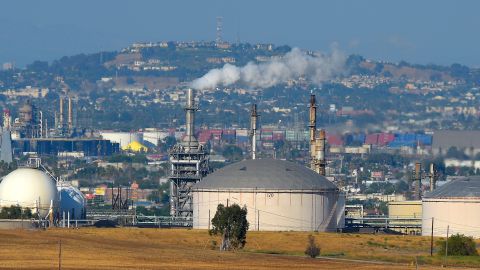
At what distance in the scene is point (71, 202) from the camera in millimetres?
154625

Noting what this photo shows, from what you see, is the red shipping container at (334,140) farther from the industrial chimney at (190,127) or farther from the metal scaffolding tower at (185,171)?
the industrial chimney at (190,127)

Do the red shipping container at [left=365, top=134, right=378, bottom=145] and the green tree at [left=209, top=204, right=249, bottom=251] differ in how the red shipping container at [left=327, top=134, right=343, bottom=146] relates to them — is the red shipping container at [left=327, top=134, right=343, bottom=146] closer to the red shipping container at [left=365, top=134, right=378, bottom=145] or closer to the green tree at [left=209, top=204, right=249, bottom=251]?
the red shipping container at [left=365, top=134, right=378, bottom=145]

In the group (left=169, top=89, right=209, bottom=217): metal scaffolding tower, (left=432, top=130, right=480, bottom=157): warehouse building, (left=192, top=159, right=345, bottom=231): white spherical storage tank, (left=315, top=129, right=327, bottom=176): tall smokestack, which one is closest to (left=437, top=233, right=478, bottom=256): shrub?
(left=432, top=130, right=480, bottom=157): warehouse building

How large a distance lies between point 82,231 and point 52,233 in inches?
389

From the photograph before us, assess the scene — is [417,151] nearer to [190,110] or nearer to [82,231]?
[190,110]

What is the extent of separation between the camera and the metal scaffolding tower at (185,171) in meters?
168

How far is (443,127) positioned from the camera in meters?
143

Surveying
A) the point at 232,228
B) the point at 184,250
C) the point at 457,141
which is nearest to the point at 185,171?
the point at 457,141

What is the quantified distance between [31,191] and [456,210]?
110 feet

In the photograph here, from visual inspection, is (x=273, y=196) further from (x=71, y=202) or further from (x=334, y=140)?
(x=334, y=140)

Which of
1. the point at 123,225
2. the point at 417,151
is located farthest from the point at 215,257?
the point at 417,151

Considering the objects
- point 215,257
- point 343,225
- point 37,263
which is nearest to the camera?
point 37,263

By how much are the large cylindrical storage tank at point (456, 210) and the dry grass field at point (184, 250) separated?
6.19m

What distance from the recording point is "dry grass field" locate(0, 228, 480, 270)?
9288 centimetres
